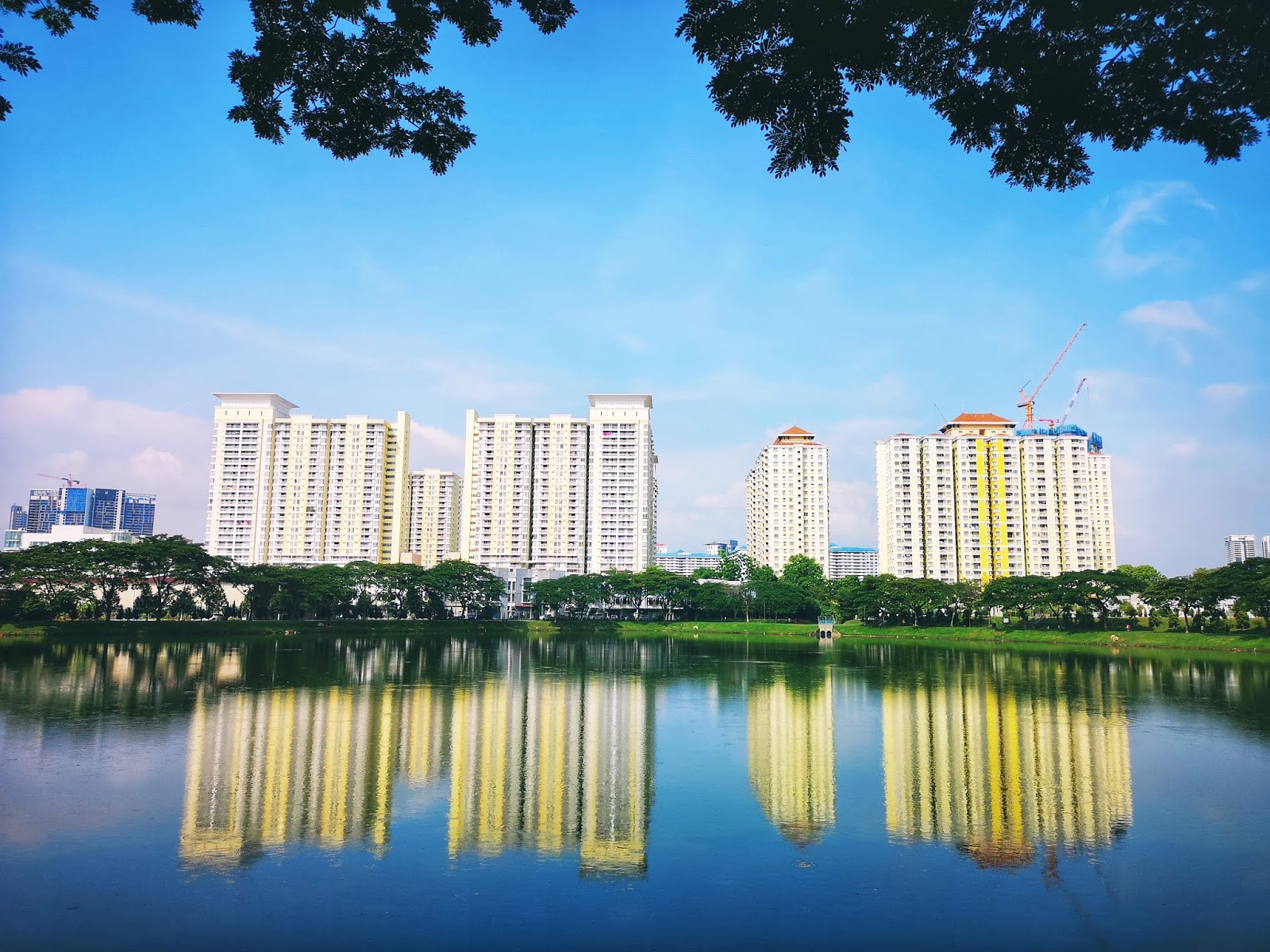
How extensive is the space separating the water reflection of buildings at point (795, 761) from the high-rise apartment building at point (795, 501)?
10271 cm

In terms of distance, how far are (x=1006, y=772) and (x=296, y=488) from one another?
4422 inches

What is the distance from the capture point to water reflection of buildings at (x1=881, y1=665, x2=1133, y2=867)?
1241 centimetres

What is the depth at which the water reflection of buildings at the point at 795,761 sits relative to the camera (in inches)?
518

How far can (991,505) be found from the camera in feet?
364

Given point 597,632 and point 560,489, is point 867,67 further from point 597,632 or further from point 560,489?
point 560,489

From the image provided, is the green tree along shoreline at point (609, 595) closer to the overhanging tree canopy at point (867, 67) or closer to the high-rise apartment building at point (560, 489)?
the high-rise apartment building at point (560, 489)

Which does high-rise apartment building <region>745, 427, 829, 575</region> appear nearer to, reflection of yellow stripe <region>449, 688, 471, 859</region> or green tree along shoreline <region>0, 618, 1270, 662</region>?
green tree along shoreline <region>0, 618, 1270, 662</region>

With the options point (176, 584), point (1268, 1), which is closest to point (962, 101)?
point (1268, 1)

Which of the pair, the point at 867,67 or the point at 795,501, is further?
the point at 795,501

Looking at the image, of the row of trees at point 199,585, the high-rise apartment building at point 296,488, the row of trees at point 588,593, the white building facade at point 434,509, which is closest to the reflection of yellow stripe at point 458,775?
the row of trees at point 199,585

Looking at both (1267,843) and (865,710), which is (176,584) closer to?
(865,710)

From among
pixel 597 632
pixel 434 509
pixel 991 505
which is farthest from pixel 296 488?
pixel 991 505

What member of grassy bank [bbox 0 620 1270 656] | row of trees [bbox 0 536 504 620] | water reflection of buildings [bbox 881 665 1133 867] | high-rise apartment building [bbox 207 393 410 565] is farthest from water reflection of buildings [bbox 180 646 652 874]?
high-rise apartment building [bbox 207 393 410 565]

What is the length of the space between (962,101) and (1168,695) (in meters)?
31.0
